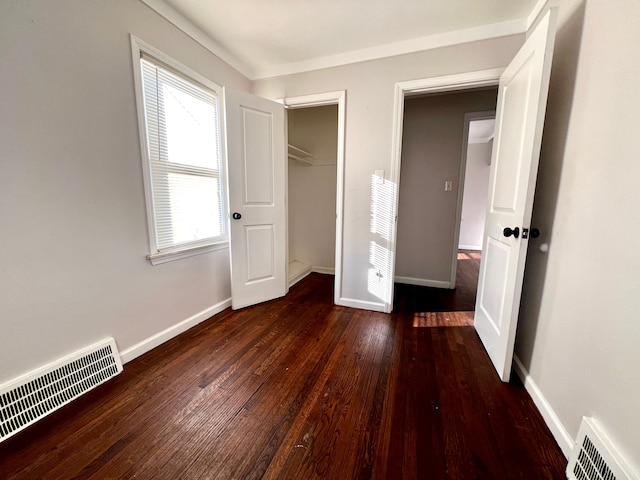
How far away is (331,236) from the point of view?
3.63 m

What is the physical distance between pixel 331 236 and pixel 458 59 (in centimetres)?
234

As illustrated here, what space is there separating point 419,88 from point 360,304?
1978 millimetres

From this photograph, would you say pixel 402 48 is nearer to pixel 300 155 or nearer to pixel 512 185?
pixel 512 185

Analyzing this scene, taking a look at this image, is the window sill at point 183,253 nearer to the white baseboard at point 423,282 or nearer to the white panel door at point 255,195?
the white panel door at point 255,195

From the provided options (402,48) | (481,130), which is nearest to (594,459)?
(402,48)

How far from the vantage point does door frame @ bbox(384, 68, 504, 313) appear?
1.91 meters

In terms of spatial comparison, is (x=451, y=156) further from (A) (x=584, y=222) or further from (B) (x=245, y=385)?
(B) (x=245, y=385)

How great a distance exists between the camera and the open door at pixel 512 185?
1.28m

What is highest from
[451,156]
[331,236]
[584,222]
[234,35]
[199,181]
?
[234,35]

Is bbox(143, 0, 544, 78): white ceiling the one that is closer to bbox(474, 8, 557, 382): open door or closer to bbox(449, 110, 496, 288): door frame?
bbox(474, 8, 557, 382): open door

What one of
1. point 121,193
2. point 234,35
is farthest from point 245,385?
point 234,35

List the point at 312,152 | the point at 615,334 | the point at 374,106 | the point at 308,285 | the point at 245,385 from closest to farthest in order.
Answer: the point at 615,334 < the point at 245,385 < the point at 374,106 < the point at 308,285 < the point at 312,152

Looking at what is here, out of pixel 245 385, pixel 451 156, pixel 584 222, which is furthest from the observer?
pixel 451 156

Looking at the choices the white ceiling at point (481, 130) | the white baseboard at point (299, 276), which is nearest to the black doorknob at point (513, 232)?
the white baseboard at point (299, 276)
